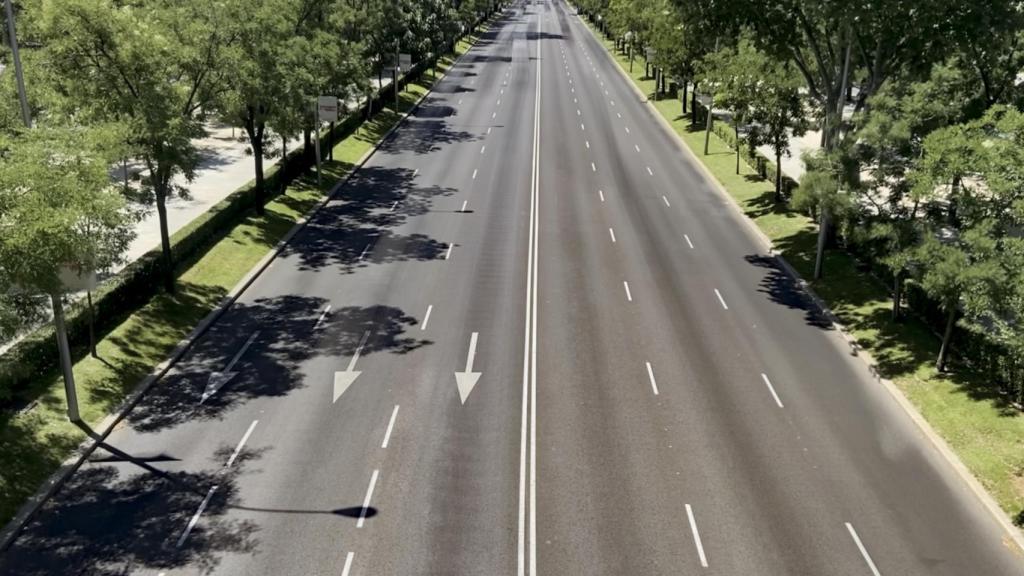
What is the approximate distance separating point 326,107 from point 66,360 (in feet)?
85.9

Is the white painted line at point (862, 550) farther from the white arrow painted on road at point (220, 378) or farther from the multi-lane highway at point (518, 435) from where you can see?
→ the white arrow painted on road at point (220, 378)

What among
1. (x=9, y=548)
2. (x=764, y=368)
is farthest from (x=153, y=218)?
(x=764, y=368)

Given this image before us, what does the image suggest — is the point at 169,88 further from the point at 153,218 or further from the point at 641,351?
the point at 641,351

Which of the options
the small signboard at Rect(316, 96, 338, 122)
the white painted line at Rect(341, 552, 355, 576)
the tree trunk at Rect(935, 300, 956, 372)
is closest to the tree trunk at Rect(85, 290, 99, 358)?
the white painted line at Rect(341, 552, 355, 576)

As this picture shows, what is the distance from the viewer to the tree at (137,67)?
24.9m

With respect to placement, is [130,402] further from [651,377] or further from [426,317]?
[651,377]

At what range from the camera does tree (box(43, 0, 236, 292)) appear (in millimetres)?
24875

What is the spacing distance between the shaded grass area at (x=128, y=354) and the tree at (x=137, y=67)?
4395 mm

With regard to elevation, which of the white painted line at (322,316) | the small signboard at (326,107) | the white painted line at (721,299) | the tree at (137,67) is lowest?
the white painted line at (322,316)

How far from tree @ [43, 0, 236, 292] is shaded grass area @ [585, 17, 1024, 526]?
2541 centimetres

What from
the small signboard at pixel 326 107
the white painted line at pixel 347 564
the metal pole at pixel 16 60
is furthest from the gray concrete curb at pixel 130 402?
the metal pole at pixel 16 60

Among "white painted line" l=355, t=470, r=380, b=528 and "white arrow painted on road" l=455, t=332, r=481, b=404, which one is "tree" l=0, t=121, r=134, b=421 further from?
"white arrow painted on road" l=455, t=332, r=481, b=404

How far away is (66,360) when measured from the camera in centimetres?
2091

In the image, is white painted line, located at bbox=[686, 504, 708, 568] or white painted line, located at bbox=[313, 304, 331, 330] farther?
white painted line, located at bbox=[313, 304, 331, 330]
